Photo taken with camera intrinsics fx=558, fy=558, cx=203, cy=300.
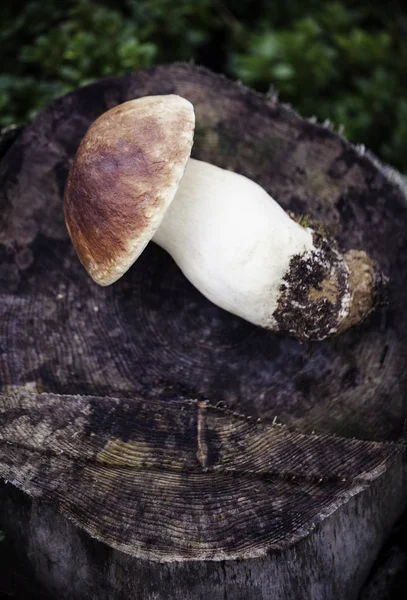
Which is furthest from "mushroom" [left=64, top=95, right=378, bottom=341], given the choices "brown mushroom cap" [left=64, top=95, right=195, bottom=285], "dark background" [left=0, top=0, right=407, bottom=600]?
"dark background" [left=0, top=0, right=407, bottom=600]

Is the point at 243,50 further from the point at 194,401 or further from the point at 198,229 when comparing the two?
the point at 194,401

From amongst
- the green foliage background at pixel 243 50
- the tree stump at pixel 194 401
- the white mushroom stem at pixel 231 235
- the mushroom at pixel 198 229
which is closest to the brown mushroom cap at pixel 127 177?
the mushroom at pixel 198 229

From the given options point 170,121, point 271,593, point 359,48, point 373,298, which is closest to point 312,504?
point 271,593

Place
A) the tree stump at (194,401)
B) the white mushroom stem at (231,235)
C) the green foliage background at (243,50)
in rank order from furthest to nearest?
1. the green foliage background at (243,50)
2. the white mushroom stem at (231,235)
3. the tree stump at (194,401)

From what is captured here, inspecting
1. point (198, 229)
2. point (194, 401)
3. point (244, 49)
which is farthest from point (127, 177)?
point (244, 49)

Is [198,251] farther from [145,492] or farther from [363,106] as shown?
[363,106]

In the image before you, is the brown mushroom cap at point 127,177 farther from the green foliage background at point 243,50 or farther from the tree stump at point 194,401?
the green foliage background at point 243,50

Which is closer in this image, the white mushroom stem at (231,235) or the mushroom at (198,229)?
the mushroom at (198,229)
